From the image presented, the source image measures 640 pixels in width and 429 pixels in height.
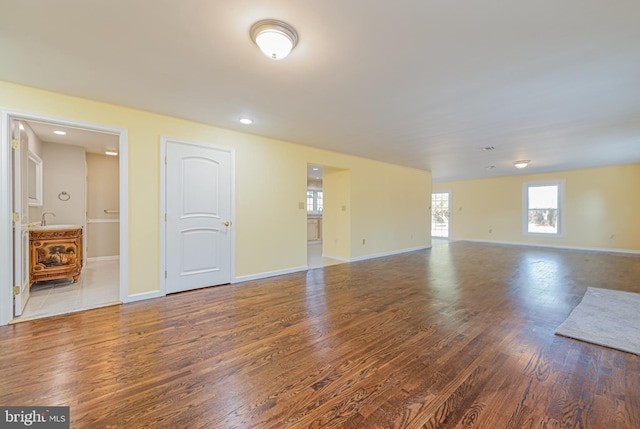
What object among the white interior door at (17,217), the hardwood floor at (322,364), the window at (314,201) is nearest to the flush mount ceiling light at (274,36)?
the hardwood floor at (322,364)

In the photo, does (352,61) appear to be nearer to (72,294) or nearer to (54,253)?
(72,294)

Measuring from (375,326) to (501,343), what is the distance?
107 centimetres

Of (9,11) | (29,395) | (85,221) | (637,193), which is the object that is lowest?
(29,395)

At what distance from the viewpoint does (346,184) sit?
6191mm

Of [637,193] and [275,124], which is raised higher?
[275,124]

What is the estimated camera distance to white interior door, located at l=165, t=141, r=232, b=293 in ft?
12.2

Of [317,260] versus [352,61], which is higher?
[352,61]

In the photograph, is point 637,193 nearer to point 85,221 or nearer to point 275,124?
point 275,124

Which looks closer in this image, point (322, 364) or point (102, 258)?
point (322, 364)

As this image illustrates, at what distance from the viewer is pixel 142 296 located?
11.5 ft

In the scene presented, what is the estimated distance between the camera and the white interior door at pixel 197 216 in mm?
3723

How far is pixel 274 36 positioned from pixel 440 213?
1087 centimetres

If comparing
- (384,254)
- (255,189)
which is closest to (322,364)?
(255,189)

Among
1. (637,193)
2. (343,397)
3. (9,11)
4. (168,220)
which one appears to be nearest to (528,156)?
(637,193)
